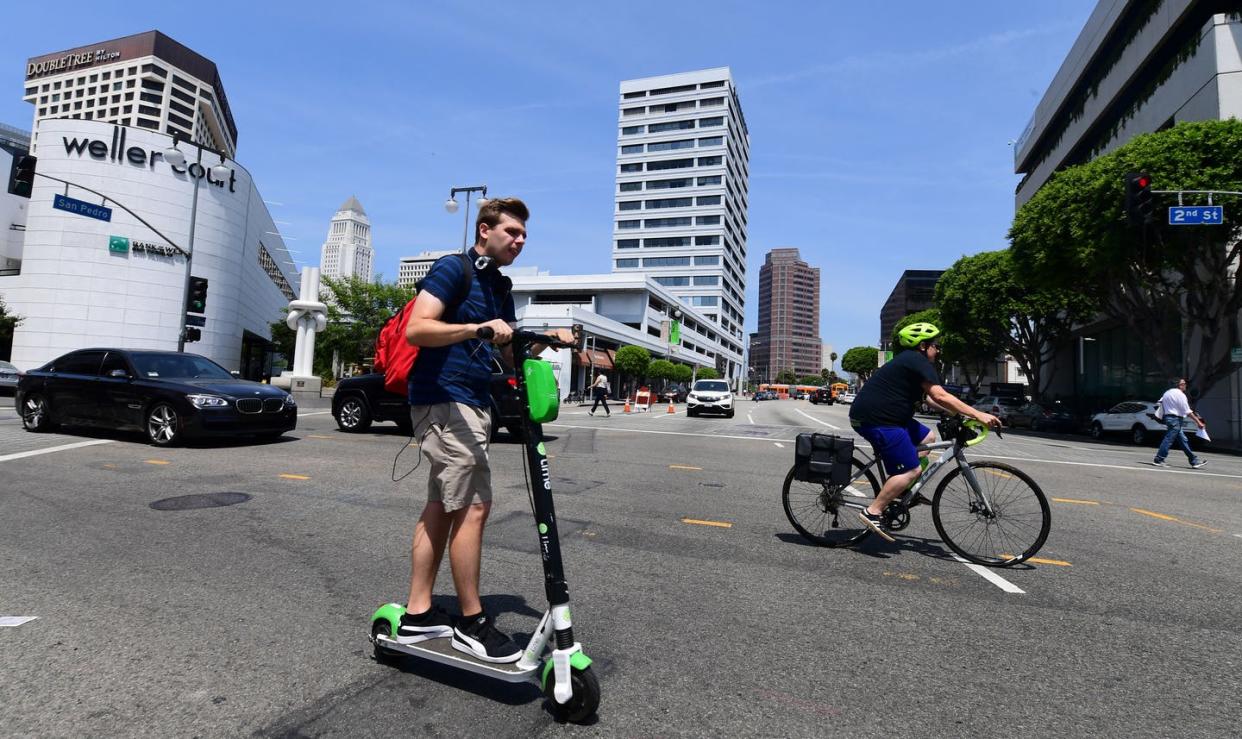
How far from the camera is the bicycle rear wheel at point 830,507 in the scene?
16.4 feet

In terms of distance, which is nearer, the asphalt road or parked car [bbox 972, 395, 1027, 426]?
the asphalt road

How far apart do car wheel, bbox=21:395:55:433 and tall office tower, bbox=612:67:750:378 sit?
329ft

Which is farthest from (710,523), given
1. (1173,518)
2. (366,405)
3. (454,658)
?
(366,405)

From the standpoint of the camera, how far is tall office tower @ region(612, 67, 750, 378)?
10938cm

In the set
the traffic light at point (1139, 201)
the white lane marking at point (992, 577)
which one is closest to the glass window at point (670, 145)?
the traffic light at point (1139, 201)

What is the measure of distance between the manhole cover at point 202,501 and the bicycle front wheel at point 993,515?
5.99 meters

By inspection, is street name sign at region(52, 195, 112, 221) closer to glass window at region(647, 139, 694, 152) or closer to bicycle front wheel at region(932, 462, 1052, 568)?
bicycle front wheel at region(932, 462, 1052, 568)

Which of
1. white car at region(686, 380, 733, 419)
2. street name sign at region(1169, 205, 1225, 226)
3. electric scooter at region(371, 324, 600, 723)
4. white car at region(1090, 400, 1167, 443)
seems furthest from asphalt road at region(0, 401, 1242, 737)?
white car at region(686, 380, 733, 419)

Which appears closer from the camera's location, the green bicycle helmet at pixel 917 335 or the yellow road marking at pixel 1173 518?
the green bicycle helmet at pixel 917 335

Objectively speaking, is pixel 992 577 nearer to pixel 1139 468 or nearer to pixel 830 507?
pixel 830 507

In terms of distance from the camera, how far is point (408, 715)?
2316 mm

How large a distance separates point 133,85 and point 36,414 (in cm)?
12838

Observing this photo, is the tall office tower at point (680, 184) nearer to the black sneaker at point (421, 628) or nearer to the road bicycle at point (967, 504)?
the road bicycle at point (967, 504)

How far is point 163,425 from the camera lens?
9.74 m
